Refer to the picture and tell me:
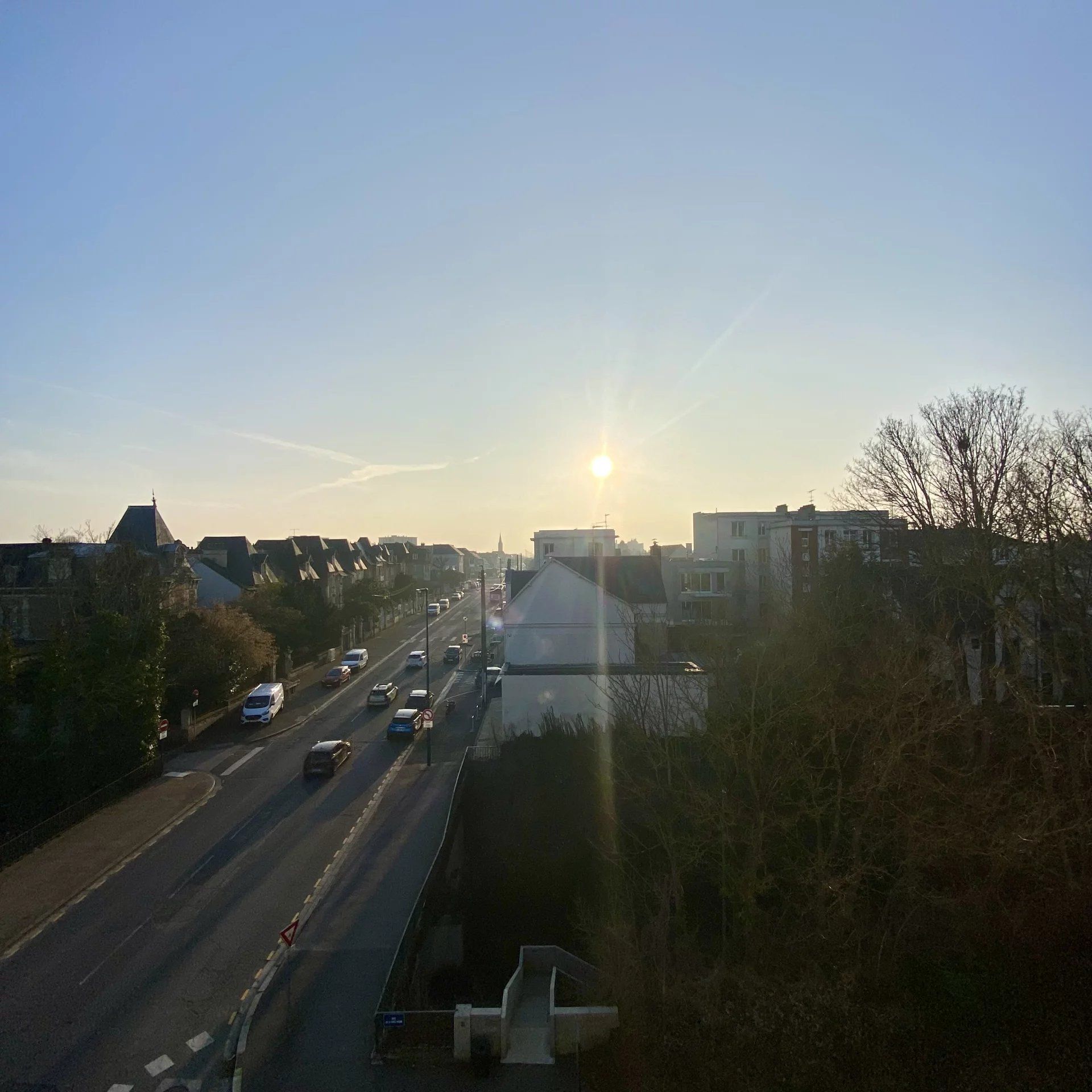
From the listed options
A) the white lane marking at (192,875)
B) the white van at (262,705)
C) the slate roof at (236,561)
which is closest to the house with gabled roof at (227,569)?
the slate roof at (236,561)

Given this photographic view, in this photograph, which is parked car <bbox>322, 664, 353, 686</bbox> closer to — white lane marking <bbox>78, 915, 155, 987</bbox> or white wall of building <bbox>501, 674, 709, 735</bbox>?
white wall of building <bbox>501, 674, 709, 735</bbox>

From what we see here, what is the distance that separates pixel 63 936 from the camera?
17.4 metres

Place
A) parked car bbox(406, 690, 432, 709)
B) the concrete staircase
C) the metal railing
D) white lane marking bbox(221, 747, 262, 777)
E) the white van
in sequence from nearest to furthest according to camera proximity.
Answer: the concrete staircase
the metal railing
white lane marking bbox(221, 747, 262, 777)
the white van
parked car bbox(406, 690, 432, 709)

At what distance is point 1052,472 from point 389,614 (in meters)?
63.9

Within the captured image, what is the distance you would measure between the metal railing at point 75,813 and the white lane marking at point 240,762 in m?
2.35

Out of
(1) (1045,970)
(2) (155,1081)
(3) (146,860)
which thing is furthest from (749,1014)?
(3) (146,860)

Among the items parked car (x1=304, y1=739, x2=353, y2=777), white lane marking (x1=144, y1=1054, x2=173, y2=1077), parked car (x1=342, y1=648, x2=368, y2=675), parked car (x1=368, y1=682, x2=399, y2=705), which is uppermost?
parked car (x1=342, y1=648, x2=368, y2=675)

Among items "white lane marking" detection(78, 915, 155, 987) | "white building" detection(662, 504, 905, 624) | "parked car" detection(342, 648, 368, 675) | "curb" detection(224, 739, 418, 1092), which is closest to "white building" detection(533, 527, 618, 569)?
"white building" detection(662, 504, 905, 624)

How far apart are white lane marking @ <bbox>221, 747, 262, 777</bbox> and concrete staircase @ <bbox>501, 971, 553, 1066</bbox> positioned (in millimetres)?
17540

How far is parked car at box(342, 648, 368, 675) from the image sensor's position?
51.7 m

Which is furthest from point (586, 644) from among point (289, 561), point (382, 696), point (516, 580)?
point (289, 561)

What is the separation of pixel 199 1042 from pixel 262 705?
25436 millimetres

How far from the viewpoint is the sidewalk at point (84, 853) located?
725 inches

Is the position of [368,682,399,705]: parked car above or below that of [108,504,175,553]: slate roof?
below
